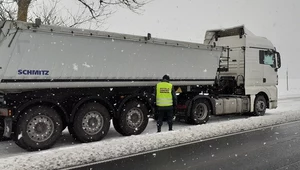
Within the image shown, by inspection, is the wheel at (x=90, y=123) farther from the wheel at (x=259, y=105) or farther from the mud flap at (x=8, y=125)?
the wheel at (x=259, y=105)

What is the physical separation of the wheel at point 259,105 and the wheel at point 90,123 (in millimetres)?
7369

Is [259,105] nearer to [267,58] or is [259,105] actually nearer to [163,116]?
[267,58]

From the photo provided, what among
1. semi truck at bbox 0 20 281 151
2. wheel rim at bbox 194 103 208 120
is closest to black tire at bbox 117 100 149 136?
semi truck at bbox 0 20 281 151

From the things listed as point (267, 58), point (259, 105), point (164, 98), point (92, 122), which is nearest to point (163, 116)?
point (164, 98)

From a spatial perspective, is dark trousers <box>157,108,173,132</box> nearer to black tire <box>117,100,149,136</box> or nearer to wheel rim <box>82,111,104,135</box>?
black tire <box>117,100,149,136</box>

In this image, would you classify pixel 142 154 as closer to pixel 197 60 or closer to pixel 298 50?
pixel 197 60

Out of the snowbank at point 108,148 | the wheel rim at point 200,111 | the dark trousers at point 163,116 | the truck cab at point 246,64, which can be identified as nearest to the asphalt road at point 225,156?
the snowbank at point 108,148

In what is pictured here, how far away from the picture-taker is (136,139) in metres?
7.83

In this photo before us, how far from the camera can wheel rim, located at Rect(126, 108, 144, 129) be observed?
9.12 meters

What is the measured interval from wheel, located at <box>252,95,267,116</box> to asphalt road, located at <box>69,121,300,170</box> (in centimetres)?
498

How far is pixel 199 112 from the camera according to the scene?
37.3ft

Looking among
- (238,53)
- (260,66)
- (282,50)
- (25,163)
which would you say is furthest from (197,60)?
(282,50)

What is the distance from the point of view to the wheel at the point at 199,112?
36.2 feet

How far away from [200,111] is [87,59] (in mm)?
4975
